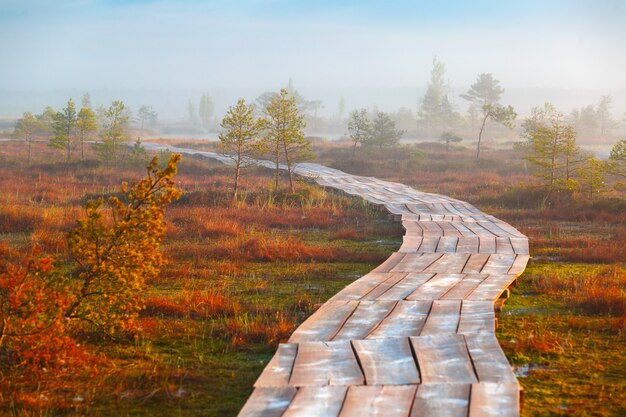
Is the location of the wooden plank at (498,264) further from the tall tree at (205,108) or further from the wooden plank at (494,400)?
the tall tree at (205,108)

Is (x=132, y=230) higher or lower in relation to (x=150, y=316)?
higher

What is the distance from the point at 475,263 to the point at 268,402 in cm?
542

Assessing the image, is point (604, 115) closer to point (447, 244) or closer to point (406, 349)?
point (447, 244)

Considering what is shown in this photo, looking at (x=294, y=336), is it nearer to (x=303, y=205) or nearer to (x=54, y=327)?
(x=54, y=327)

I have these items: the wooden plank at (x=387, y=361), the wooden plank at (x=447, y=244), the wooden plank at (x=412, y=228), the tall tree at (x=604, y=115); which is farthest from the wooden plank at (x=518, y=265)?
the tall tree at (x=604, y=115)

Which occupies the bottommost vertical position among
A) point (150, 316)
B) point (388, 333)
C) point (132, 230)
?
Result: point (150, 316)

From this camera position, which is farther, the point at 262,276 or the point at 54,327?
the point at 262,276

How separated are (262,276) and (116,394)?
4764 mm

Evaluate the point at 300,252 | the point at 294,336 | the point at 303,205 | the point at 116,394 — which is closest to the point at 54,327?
the point at 116,394

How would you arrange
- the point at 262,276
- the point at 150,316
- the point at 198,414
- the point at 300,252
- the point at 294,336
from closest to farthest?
the point at 198,414
the point at 294,336
the point at 150,316
the point at 262,276
the point at 300,252

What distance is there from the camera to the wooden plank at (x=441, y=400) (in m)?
4.23

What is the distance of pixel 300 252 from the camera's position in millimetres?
11359

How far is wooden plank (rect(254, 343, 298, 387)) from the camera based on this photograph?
4809 mm

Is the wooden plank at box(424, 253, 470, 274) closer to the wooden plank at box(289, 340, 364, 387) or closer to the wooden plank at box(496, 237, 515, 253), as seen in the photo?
the wooden plank at box(496, 237, 515, 253)
